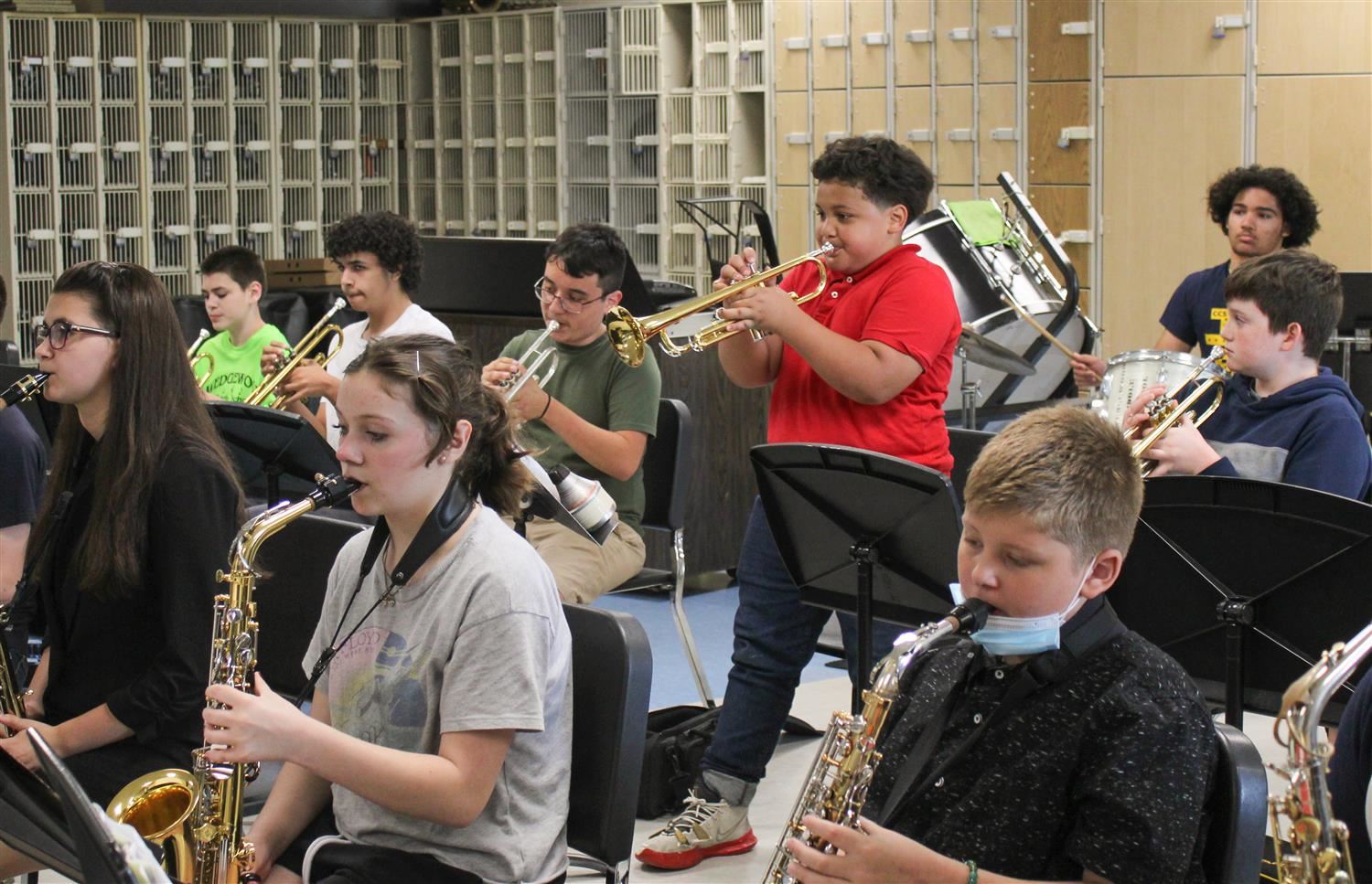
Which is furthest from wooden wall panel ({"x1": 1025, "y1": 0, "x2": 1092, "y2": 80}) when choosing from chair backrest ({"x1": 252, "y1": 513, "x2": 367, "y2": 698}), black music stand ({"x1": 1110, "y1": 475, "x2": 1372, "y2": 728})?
chair backrest ({"x1": 252, "y1": 513, "x2": 367, "y2": 698})

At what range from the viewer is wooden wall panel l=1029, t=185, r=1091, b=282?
283 inches

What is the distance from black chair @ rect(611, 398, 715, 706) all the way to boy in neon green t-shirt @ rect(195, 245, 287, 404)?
56.2 inches

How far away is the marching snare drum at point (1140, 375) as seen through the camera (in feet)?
10.3

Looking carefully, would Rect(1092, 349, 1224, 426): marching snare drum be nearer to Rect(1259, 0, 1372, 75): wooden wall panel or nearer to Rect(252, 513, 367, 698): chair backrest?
Rect(252, 513, 367, 698): chair backrest

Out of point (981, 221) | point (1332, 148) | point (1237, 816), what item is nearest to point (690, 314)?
point (1237, 816)

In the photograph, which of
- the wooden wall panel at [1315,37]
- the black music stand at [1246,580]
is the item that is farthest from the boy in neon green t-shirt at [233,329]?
the wooden wall panel at [1315,37]

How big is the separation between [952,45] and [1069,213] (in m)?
0.98

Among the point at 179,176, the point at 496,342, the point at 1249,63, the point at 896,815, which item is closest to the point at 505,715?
the point at 896,815

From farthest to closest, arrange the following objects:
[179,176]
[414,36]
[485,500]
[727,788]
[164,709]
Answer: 1. [414,36]
2. [179,176]
3. [727,788]
4. [164,709]
5. [485,500]

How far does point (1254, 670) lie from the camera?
8.75 feet

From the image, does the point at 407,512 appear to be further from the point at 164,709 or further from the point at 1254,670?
the point at 1254,670

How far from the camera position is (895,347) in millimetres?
3129

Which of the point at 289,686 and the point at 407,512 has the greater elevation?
the point at 407,512

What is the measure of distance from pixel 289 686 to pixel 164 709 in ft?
1.55
